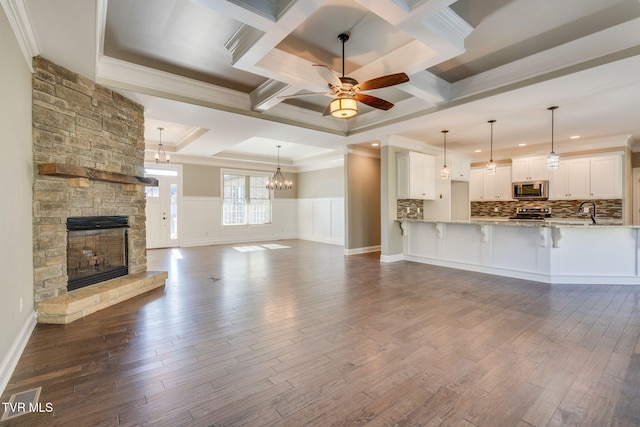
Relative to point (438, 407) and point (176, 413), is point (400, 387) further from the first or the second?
point (176, 413)

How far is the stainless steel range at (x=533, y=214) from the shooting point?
777 centimetres

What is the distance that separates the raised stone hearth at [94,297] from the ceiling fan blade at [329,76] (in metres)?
3.56

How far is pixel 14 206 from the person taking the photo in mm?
2494

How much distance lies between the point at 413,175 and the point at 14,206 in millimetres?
6325

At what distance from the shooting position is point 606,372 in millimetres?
2197

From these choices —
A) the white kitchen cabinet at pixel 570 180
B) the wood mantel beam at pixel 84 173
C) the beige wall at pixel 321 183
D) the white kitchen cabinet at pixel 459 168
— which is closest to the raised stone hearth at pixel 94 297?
the wood mantel beam at pixel 84 173

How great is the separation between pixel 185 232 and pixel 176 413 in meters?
8.45

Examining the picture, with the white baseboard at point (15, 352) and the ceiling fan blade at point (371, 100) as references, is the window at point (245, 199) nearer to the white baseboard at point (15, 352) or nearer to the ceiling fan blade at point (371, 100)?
the white baseboard at point (15, 352)

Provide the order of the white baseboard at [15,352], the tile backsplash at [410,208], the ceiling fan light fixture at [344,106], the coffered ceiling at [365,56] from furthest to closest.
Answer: the tile backsplash at [410,208] < the ceiling fan light fixture at [344,106] < the coffered ceiling at [365,56] < the white baseboard at [15,352]

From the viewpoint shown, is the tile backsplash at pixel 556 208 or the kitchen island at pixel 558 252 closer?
the kitchen island at pixel 558 252

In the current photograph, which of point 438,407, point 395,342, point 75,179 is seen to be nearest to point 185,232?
point 75,179

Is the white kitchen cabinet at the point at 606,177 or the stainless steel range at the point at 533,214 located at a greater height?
the white kitchen cabinet at the point at 606,177

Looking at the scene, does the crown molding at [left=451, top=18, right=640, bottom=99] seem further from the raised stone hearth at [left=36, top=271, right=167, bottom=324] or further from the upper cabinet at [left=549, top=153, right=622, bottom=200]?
the raised stone hearth at [left=36, top=271, right=167, bottom=324]

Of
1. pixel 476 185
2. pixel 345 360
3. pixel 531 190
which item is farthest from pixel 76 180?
pixel 476 185
